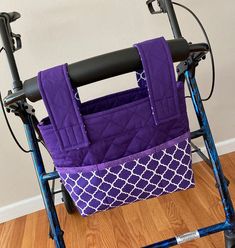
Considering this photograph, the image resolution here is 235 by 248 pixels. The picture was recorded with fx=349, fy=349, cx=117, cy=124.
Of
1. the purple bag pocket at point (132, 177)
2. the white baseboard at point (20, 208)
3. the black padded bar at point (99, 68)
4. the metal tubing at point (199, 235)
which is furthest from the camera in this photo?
the white baseboard at point (20, 208)

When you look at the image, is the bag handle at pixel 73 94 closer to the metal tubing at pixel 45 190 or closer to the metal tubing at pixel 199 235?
the metal tubing at pixel 45 190

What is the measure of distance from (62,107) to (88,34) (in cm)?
76

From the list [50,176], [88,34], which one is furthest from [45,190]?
[88,34]

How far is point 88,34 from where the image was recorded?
4.78 ft

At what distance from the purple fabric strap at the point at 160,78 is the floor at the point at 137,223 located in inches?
26.7

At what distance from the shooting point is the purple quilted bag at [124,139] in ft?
2.54

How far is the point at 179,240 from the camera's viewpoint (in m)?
0.99

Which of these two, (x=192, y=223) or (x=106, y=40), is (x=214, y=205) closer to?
(x=192, y=223)

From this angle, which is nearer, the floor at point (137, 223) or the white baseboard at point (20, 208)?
the floor at point (137, 223)

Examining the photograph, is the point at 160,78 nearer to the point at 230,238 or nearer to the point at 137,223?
the point at 230,238

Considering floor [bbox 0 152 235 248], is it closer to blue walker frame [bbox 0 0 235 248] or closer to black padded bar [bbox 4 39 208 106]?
blue walker frame [bbox 0 0 235 248]

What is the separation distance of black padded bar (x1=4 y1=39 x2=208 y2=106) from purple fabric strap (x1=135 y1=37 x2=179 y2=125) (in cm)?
2

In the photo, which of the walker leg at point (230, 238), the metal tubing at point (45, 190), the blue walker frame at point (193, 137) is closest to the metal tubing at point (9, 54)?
the blue walker frame at point (193, 137)

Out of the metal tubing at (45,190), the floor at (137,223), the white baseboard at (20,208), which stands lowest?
the floor at (137,223)
